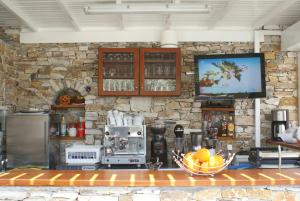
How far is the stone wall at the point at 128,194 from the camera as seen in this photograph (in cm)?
253

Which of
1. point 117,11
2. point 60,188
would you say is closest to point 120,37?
point 117,11

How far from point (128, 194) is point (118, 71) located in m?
3.88

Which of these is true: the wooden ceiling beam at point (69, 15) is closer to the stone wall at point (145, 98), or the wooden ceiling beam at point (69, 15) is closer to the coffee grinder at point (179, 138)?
the stone wall at point (145, 98)

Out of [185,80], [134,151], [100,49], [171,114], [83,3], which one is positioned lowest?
[134,151]

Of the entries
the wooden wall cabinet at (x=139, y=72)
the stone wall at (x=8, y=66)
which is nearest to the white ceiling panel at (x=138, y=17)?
the stone wall at (x=8, y=66)

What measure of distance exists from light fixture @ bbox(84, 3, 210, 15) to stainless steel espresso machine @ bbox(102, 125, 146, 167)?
1802mm

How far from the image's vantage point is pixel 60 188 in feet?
8.32

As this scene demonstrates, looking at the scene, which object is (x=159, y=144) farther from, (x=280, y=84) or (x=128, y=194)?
(x=128, y=194)

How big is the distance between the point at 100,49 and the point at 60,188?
3902 mm

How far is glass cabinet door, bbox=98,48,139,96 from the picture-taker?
6.20m

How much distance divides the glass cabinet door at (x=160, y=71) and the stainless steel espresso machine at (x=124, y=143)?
2.39ft

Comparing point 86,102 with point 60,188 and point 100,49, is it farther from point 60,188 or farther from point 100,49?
point 60,188

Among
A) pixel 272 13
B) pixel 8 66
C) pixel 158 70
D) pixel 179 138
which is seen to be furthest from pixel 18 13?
pixel 272 13

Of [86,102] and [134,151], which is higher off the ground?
[86,102]
